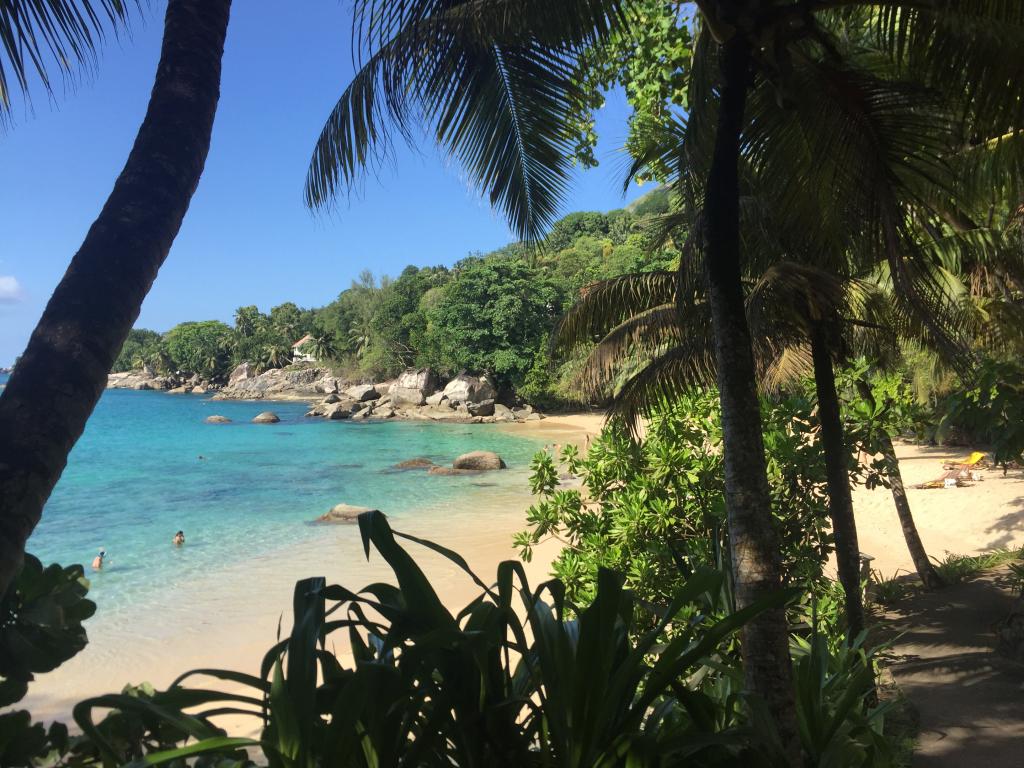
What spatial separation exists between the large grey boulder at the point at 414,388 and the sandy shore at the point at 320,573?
28.3m

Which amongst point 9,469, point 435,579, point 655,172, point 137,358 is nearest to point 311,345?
point 137,358

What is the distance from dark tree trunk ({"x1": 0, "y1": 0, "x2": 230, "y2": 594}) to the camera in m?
1.69

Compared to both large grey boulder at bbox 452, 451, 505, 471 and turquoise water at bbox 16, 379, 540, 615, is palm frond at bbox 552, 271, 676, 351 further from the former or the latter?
large grey boulder at bbox 452, 451, 505, 471

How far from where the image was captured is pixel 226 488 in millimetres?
24859

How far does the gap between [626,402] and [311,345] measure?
6386 centimetres

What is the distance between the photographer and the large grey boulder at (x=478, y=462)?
24.9 m

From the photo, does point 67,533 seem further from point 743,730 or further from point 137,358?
point 137,358

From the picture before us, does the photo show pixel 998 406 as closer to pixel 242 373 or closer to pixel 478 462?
pixel 478 462

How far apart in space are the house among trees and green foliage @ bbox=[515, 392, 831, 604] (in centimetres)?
6352

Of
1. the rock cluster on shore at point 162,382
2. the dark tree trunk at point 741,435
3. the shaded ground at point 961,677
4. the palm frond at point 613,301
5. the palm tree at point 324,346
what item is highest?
the palm tree at point 324,346

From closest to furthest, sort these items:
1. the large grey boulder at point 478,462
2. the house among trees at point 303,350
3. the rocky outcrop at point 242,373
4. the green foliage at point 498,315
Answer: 1. the large grey boulder at point 478,462
2. the green foliage at point 498,315
3. the house among trees at point 303,350
4. the rocky outcrop at point 242,373

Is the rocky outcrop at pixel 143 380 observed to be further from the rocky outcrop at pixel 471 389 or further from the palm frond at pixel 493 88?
the palm frond at pixel 493 88

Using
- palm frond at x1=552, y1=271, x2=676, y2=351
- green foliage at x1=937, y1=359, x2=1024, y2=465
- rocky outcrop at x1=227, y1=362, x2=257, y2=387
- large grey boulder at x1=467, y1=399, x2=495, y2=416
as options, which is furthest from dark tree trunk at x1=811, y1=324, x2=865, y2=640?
rocky outcrop at x1=227, y1=362, x2=257, y2=387

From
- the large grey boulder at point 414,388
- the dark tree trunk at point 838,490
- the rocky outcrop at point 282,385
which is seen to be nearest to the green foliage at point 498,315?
the large grey boulder at point 414,388
